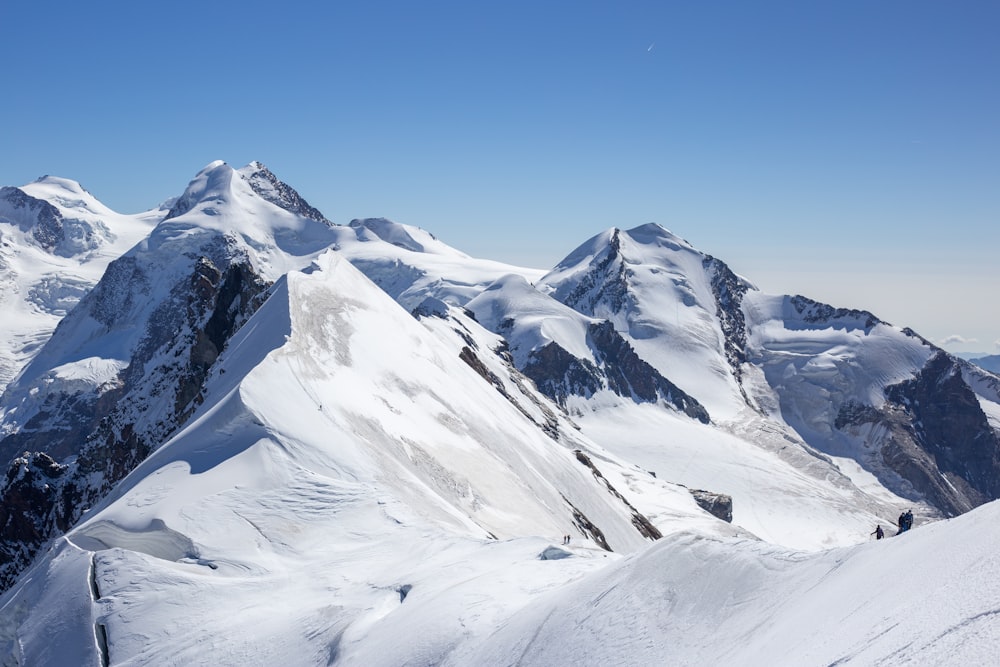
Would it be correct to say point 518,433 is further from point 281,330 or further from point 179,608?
point 179,608

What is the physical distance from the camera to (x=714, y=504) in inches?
4665

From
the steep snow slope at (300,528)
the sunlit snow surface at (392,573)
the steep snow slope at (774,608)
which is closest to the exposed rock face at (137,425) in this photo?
the steep snow slope at (300,528)

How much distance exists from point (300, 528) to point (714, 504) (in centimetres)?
10450

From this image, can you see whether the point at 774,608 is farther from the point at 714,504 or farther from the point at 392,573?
the point at 714,504

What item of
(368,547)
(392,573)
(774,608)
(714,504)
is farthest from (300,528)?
(714,504)

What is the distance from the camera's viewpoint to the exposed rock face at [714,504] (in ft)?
381

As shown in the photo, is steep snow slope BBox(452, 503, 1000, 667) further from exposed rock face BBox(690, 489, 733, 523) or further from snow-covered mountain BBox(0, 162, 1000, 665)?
exposed rock face BBox(690, 489, 733, 523)

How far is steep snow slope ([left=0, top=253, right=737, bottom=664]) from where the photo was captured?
1773 cm

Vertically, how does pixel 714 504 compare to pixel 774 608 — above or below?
below

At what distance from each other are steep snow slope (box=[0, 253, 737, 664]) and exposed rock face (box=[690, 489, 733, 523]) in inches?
2961

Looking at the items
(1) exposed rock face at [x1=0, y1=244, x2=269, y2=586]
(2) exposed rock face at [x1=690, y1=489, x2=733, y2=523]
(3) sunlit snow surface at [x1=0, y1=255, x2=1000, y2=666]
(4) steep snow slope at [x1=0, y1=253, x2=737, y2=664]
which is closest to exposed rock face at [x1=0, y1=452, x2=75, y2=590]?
(1) exposed rock face at [x1=0, y1=244, x2=269, y2=586]

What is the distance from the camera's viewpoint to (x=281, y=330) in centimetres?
4234

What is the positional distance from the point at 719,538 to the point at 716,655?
147 inches

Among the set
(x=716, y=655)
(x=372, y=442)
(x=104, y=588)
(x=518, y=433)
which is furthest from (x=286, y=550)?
(x=518, y=433)
